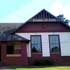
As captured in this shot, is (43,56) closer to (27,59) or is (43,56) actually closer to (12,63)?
(27,59)

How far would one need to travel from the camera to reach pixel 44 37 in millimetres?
33594

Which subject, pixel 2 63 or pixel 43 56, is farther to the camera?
pixel 43 56

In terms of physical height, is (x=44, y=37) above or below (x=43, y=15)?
below

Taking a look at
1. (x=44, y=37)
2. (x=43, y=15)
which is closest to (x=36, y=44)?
(x=44, y=37)

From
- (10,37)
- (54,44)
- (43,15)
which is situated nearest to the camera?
(10,37)

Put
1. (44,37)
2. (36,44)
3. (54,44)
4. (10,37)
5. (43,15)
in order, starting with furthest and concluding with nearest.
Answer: (43,15)
(54,44)
(44,37)
(36,44)
(10,37)

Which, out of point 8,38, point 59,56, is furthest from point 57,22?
point 8,38

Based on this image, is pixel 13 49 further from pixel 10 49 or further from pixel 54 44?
pixel 54 44

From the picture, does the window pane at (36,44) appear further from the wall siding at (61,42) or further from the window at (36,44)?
the wall siding at (61,42)

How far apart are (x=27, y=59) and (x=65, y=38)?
232 inches

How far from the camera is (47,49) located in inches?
1319

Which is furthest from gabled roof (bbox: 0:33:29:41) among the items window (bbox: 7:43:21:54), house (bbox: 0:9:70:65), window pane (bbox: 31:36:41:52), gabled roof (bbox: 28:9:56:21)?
gabled roof (bbox: 28:9:56:21)

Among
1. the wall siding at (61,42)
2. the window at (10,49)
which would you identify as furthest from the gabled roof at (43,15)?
the window at (10,49)

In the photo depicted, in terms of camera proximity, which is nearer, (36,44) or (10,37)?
(10,37)
